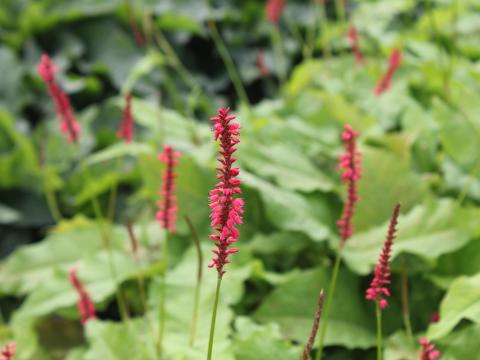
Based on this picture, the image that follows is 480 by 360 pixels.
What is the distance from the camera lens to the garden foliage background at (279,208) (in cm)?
170

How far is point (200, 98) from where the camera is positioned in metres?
3.82

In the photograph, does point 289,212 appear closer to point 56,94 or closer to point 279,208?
point 279,208

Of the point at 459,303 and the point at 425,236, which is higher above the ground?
the point at 425,236

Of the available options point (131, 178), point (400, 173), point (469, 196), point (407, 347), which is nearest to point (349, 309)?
point (407, 347)

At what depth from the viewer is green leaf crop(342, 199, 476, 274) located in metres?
1.69

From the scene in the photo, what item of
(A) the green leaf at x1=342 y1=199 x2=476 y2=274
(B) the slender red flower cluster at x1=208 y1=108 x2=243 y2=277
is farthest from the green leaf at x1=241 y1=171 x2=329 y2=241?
(B) the slender red flower cluster at x1=208 y1=108 x2=243 y2=277

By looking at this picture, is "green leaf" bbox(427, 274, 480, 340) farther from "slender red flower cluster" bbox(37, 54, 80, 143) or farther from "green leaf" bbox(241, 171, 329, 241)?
"slender red flower cluster" bbox(37, 54, 80, 143)

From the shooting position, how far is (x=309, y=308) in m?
1.76

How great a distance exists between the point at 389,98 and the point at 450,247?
3.31 feet

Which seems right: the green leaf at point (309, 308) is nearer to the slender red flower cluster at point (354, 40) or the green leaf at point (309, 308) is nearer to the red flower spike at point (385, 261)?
the red flower spike at point (385, 261)

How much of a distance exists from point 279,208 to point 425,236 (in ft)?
1.35

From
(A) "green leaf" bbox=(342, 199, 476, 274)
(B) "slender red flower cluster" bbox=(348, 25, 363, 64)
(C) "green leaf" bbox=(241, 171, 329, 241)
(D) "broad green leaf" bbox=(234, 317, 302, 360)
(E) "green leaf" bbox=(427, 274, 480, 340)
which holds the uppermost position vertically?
(B) "slender red flower cluster" bbox=(348, 25, 363, 64)

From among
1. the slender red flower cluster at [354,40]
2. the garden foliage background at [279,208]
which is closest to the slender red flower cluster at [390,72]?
the garden foliage background at [279,208]

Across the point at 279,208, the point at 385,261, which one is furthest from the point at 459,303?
the point at 279,208
